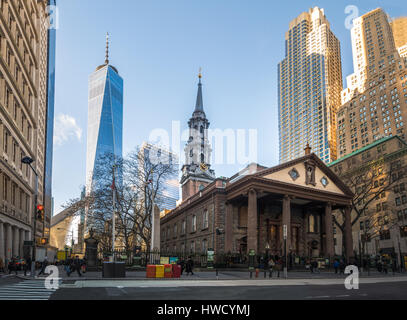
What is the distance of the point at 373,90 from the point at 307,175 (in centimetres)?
8312

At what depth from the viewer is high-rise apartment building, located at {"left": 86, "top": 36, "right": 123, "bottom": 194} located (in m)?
162

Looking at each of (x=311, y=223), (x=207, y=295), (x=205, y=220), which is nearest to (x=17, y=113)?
(x=205, y=220)

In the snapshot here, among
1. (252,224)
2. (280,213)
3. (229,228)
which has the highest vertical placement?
(280,213)

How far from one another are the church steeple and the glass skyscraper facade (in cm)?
7059

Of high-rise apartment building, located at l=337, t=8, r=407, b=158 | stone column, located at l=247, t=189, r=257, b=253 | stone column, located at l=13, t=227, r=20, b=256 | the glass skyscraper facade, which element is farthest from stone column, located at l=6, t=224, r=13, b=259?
the glass skyscraper facade

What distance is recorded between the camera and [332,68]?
165625 millimetres

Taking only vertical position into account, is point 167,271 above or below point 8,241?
below

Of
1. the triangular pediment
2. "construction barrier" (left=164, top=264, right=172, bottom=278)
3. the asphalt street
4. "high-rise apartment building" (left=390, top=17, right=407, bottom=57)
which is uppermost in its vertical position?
"high-rise apartment building" (left=390, top=17, right=407, bottom=57)

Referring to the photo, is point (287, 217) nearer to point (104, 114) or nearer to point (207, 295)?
point (207, 295)

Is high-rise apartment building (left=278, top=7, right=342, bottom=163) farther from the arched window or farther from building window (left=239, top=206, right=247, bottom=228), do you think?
building window (left=239, top=206, right=247, bottom=228)

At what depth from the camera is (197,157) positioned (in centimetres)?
9262

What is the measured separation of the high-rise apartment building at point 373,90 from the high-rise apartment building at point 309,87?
10409 mm

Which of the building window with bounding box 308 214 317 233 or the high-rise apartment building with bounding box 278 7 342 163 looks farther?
the high-rise apartment building with bounding box 278 7 342 163

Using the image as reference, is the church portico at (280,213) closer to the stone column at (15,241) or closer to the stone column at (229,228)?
the stone column at (229,228)
